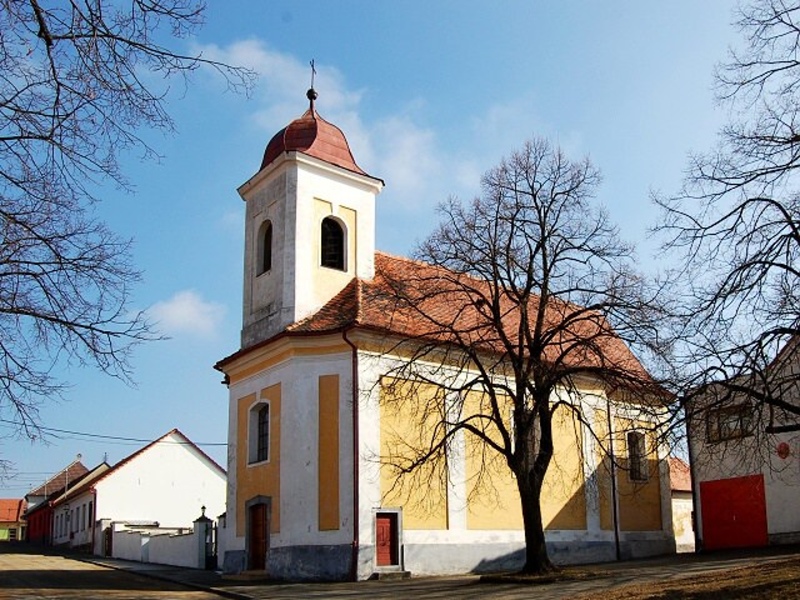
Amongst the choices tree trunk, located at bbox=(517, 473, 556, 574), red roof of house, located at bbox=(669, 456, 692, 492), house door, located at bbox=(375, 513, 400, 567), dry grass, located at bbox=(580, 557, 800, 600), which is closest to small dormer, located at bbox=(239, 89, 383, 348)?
house door, located at bbox=(375, 513, 400, 567)

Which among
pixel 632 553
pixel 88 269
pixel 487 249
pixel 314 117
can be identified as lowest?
pixel 632 553

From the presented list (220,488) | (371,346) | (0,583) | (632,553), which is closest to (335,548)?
(371,346)

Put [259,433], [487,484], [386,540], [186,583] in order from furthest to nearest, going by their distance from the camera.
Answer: [259,433], [487,484], [186,583], [386,540]

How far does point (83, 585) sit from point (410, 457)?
29.6 ft

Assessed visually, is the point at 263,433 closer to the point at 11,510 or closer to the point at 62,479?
the point at 62,479

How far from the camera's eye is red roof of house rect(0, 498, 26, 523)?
297 ft

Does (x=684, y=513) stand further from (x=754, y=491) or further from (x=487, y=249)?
(x=487, y=249)

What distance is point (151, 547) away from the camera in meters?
33.2

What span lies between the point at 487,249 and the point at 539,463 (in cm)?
506

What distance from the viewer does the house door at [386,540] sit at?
71.7 feet

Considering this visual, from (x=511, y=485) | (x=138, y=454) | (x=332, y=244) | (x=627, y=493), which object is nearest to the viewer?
(x=511, y=485)

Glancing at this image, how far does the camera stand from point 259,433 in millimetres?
25328

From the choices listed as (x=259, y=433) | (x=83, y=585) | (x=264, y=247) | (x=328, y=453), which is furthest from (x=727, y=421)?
(x=83, y=585)

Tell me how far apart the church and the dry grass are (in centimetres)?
585
